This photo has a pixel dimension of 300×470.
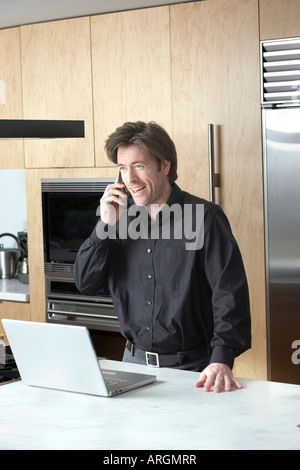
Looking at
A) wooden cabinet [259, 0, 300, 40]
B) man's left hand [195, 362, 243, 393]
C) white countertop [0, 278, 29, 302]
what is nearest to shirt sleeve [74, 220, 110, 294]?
man's left hand [195, 362, 243, 393]

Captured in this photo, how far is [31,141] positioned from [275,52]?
1.44 m

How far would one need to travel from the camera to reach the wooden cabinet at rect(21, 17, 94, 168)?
359cm

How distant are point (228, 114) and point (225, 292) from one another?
57.5 inches

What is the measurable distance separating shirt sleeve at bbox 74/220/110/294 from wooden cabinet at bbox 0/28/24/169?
177 centimetres

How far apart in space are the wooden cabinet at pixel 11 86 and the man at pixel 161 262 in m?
1.77

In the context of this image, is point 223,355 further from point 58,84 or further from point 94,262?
point 58,84

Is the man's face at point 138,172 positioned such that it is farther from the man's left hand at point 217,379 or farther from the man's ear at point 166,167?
the man's left hand at point 217,379

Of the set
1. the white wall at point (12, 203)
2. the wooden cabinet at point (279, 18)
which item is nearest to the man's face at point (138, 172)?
the wooden cabinet at point (279, 18)

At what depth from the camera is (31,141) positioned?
3.79 meters

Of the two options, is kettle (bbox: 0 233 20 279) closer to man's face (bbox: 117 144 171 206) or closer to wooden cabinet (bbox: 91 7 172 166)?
wooden cabinet (bbox: 91 7 172 166)

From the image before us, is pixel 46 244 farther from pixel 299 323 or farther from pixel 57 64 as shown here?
pixel 299 323

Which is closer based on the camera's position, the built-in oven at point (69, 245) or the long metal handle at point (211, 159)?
the long metal handle at point (211, 159)

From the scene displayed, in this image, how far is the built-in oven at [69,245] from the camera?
360 cm

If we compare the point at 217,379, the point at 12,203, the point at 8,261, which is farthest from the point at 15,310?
the point at 217,379
